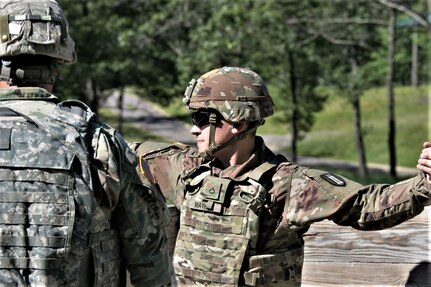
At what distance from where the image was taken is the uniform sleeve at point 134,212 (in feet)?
8.76

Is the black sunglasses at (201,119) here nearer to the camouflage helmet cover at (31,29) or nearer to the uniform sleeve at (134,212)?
the uniform sleeve at (134,212)

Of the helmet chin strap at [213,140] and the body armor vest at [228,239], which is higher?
the helmet chin strap at [213,140]

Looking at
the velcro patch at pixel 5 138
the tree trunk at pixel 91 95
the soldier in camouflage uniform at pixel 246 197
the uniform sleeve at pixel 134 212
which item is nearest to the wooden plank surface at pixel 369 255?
the soldier in camouflage uniform at pixel 246 197

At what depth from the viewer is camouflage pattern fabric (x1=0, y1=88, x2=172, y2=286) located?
2549mm

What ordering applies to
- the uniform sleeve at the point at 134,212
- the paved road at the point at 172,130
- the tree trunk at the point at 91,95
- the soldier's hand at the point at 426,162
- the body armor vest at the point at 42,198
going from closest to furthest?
the body armor vest at the point at 42,198 → the uniform sleeve at the point at 134,212 → the soldier's hand at the point at 426,162 → the tree trunk at the point at 91,95 → the paved road at the point at 172,130

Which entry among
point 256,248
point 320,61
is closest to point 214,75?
point 256,248

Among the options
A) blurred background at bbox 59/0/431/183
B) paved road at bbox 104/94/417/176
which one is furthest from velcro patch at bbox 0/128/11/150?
paved road at bbox 104/94/417/176

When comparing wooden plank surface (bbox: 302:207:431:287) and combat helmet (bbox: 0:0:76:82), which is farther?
wooden plank surface (bbox: 302:207:431:287)

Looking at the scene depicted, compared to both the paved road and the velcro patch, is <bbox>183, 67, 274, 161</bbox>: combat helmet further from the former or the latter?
the paved road

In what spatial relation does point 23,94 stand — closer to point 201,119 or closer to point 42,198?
point 42,198

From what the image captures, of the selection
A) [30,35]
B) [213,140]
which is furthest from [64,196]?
[213,140]

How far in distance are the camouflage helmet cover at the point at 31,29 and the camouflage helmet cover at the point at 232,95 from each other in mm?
1002

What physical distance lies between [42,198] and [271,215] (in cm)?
124

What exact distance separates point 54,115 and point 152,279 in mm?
705
